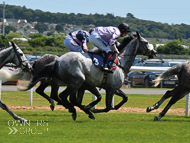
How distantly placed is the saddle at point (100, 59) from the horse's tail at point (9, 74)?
216 cm

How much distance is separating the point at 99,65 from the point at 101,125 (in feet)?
4.56

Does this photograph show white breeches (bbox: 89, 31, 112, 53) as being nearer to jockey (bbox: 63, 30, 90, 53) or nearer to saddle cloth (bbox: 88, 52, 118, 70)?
saddle cloth (bbox: 88, 52, 118, 70)

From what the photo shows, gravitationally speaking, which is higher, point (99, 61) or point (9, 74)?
point (99, 61)

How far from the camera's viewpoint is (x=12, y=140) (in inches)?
263

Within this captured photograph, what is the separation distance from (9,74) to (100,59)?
249 centimetres

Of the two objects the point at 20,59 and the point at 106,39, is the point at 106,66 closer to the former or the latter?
the point at 106,39

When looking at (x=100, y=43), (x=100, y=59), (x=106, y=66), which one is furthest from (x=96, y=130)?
(x=100, y=43)

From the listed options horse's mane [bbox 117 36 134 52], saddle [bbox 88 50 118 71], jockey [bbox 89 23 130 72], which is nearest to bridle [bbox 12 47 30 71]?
saddle [bbox 88 50 118 71]

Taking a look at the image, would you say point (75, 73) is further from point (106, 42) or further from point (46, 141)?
point (46, 141)

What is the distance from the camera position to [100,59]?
Answer: 911cm

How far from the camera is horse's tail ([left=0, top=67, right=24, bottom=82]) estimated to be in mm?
9859

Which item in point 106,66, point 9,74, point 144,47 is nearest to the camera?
point 106,66

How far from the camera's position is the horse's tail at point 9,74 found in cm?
986

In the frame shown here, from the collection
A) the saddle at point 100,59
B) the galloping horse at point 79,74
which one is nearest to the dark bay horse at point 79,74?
the galloping horse at point 79,74
